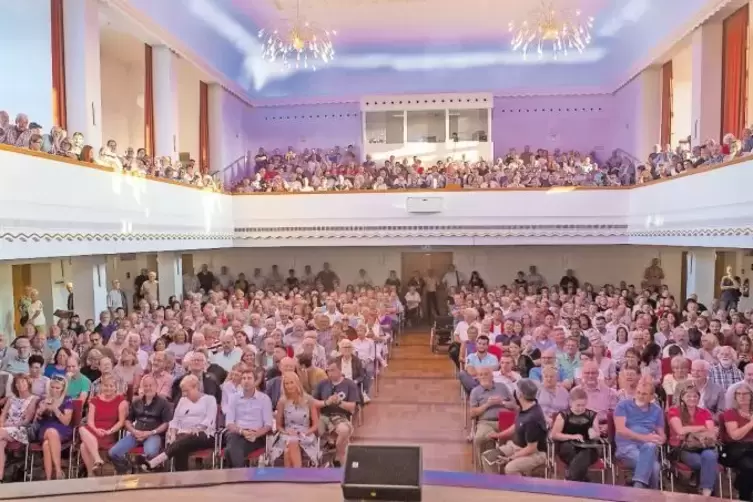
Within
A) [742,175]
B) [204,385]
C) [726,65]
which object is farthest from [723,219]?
[204,385]

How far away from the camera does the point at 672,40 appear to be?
Result: 1215cm

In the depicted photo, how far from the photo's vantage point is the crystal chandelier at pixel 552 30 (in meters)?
11.5

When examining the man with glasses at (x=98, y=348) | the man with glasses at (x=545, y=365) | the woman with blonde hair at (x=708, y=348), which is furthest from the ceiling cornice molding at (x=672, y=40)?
the man with glasses at (x=98, y=348)

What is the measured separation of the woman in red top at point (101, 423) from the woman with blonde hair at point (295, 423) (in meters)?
1.32

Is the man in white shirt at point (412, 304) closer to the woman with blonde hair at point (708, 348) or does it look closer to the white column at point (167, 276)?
the white column at point (167, 276)

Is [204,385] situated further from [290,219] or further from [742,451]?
[290,219]

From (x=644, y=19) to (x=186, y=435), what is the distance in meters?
12.6

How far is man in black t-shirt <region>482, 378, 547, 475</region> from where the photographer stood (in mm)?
4727

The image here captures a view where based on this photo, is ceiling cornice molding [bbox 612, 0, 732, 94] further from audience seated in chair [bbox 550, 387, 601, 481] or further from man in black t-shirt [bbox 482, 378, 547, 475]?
man in black t-shirt [bbox 482, 378, 547, 475]

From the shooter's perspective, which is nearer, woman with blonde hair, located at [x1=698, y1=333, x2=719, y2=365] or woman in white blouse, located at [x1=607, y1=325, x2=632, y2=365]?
woman with blonde hair, located at [x1=698, y1=333, x2=719, y2=365]

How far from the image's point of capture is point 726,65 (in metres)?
11.1

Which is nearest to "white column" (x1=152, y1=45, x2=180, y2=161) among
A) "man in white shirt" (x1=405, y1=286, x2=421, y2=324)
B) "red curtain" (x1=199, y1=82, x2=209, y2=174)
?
"red curtain" (x1=199, y1=82, x2=209, y2=174)

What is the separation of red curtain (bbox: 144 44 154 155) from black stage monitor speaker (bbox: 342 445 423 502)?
10713 mm

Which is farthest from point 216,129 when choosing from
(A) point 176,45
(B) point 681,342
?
(B) point 681,342
